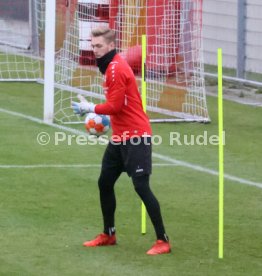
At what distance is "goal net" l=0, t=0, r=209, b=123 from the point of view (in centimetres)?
1659

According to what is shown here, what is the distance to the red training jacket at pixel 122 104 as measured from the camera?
8.84 meters

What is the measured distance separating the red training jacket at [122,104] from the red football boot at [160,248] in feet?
3.08

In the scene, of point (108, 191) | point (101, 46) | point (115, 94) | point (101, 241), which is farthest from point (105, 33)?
point (101, 241)

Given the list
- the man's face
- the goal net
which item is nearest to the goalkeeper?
the man's face

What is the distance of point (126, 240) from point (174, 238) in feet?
1.45

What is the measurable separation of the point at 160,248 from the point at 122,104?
50.2 inches

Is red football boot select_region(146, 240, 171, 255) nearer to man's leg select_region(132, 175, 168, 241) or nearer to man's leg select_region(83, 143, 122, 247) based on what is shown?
man's leg select_region(132, 175, 168, 241)

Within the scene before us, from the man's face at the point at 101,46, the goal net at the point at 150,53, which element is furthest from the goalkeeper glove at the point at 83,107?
the goal net at the point at 150,53

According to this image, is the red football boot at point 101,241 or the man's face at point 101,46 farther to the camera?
the red football boot at point 101,241

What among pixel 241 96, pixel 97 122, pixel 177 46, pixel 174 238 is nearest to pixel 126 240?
pixel 174 238

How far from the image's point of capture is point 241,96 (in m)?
19.0

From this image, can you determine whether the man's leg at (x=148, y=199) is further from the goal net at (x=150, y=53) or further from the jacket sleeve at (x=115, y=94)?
the goal net at (x=150, y=53)

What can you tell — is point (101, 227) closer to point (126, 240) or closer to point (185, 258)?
point (126, 240)

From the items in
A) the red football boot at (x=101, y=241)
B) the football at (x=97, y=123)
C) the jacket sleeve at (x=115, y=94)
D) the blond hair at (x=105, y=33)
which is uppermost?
the blond hair at (x=105, y=33)
